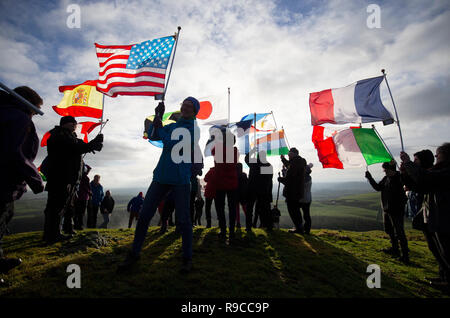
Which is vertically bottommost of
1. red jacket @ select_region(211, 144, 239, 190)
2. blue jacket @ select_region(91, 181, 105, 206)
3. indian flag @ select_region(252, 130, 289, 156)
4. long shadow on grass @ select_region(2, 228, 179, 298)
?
long shadow on grass @ select_region(2, 228, 179, 298)

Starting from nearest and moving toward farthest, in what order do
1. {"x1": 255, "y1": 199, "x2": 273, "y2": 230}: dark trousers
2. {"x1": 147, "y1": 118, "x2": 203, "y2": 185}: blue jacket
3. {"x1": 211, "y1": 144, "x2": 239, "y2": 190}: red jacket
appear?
{"x1": 147, "y1": 118, "x2": 203, "y2": 185}: blue jacket, {"x1": 211, "y1": 144, "x2": 239, "y2": 190}: red jacket, {"x1": 255, "y1": 199, "x2": 273, "y2": 230}: dark trousers

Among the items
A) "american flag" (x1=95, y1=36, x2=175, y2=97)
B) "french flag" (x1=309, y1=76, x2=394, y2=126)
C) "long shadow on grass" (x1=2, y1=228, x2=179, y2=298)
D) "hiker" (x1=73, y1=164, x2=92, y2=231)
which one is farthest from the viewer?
"hiker" (x1=73, y1=164, x2=92, y2=231)

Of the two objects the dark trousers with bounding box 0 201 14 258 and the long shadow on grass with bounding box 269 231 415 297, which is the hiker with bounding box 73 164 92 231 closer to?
the dark trousers with bounding box 0 201 14 258

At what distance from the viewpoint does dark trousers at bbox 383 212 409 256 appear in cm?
582

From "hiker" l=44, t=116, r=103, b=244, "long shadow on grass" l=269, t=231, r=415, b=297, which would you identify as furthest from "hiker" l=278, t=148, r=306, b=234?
"hiker" l=44, t=116, r=103, b=244

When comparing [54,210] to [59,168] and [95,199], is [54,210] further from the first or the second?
[95,199]

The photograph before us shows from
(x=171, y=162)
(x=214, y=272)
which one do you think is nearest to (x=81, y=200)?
(x=171, y=162)

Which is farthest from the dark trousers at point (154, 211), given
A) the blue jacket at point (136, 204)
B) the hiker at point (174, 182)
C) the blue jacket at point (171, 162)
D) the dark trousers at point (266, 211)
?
the blue jacket at point (136, 204)

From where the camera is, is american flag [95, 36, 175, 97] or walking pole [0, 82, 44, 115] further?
american flag [95, 36, 175, 97]

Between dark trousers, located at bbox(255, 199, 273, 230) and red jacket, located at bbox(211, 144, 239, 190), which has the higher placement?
red jacket, located at bbox(211, 144, 239, 190)

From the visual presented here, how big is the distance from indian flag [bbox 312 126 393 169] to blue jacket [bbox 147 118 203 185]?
6.23 m

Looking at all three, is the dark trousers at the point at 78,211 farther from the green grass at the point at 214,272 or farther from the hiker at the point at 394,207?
the hiker at the point at 394,207
